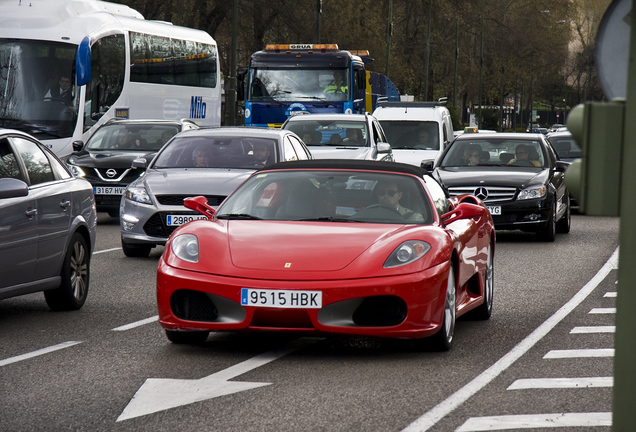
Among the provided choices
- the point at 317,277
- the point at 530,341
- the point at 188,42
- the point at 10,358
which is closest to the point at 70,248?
the point at 10,358

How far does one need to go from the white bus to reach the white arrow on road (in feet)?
57.9

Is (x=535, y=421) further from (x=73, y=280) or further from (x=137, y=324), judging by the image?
(x=73, y=280)

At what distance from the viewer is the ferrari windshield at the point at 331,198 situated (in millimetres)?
8148

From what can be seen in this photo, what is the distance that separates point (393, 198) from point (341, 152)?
1320 centimetres

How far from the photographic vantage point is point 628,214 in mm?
3471

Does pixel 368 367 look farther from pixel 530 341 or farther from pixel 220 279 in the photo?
pixel 530 341

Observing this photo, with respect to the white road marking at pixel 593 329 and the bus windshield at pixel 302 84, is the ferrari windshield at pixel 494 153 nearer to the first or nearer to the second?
the white road marking at pixel 593 329

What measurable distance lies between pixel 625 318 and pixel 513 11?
280 feet

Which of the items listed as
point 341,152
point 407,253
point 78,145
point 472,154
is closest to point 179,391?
point 407,253

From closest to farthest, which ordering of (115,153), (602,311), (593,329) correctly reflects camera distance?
(593,329), (602,311), (115,153)

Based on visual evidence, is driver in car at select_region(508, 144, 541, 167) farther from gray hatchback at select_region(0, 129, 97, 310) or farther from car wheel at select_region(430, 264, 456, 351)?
car wheel at select_region(430, 264, 456, 351)

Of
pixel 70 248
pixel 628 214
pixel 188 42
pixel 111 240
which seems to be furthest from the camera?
pixel 188 42

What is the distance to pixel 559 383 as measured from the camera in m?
6.66

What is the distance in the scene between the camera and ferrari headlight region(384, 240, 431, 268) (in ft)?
23.9
